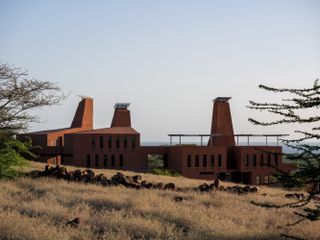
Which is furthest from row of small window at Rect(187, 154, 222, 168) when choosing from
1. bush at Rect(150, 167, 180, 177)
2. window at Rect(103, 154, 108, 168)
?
window at Rect(103, 154, 108, 168)

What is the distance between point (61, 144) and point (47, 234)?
45.3m

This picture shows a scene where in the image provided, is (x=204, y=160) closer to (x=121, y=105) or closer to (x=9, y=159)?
(x=121, y=105)

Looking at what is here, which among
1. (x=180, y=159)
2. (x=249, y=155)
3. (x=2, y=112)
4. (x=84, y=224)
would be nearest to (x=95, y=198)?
(x=84, y=224)

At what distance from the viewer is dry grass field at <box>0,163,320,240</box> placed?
29.9 feet

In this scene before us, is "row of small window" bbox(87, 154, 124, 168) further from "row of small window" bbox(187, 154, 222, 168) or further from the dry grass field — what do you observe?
the dry grass field

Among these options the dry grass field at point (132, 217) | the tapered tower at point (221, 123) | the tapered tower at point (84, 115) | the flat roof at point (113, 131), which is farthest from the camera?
the tapered tower at point (84, 115)

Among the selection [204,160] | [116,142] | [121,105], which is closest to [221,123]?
[204,160]

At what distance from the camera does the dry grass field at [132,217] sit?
911 cm

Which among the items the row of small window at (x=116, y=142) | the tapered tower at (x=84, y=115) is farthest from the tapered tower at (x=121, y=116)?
the row of small window at (x=116, y=142)

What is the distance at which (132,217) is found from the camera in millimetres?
11070

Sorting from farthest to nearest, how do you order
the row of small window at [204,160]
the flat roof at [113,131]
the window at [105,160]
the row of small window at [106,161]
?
the flat roof at [113,131]
the window at [105,160]
the row of small window at [106,161]
the row of small window at [204,160]

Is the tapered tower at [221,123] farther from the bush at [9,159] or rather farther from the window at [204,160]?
the bush at [9,159]

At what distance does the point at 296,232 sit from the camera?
35.0 feet

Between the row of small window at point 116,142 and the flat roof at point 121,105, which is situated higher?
the flat roof at point 121,105
